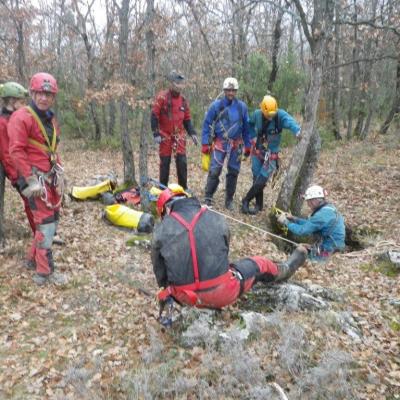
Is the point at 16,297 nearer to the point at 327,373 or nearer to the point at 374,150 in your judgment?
the point at 327,373

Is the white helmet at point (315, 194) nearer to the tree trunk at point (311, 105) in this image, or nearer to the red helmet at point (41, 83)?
the tree trunk at point (311, 105)

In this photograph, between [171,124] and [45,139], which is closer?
[45,139]

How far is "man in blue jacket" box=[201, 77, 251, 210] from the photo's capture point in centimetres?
865

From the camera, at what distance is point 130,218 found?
25.9ft

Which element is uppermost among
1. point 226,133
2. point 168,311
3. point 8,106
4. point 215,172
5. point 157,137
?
point 8,106

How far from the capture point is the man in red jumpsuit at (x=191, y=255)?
4312 millimetres

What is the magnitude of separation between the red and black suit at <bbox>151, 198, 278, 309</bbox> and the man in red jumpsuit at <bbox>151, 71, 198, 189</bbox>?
460 cm

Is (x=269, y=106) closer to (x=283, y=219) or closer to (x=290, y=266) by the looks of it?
(x=283, y=219)

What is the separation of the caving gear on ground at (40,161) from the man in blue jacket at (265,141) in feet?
15.2

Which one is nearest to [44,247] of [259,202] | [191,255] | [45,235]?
[45,235]

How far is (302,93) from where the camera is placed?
16812 mm

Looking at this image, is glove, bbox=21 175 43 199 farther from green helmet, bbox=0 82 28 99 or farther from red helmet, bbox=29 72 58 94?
green helmet, bbox=0 82 28 99

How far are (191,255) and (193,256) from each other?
0.02 meters

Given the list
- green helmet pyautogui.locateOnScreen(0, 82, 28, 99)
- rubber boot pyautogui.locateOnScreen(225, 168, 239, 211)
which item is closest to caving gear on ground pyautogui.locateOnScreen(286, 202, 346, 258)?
rubber boot pyautogui.locateOnScreen(225, 168, 239, 211)
